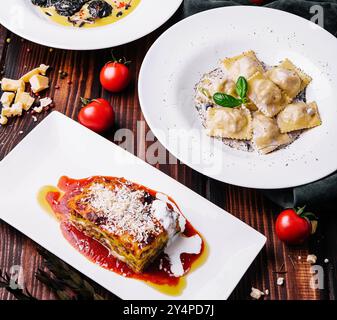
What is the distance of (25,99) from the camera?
13.1 feet

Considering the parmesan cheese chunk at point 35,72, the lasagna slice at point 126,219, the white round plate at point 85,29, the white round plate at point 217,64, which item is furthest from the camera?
the parmesan cheese chunk at point 35,72

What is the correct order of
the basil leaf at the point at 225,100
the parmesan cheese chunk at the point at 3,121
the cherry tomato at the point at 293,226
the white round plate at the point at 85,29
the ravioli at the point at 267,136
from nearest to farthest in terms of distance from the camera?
the cherry tomato at the point at 293,226
the ravioli at the point at 267,136
the basil leaf at the point at 225,100
the parmesan cheese chunk at the point at 3,121
the white round plate at the point at 85,29

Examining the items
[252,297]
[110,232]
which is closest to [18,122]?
[110,232]

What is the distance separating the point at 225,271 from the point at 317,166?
0.91 m

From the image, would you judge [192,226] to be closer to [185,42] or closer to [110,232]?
[110,232]

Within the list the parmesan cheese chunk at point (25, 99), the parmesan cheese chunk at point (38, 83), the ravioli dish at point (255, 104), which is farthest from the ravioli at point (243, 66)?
the parmesan cheese chunk at point (25, 99)

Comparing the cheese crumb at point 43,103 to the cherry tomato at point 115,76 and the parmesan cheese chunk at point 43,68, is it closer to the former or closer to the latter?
the parmesan cheese chunk at point 43,68

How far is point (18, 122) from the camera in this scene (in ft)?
12.9

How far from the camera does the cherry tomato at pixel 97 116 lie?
3.78 meters

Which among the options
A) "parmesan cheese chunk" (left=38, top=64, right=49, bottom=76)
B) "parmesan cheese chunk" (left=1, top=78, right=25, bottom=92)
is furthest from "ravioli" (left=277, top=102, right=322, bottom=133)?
"parmesan cheese chunk" (left=1, top=78, right=25, bottom=92)

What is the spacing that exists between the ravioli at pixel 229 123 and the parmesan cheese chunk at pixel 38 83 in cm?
124

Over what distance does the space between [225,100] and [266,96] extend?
297mm

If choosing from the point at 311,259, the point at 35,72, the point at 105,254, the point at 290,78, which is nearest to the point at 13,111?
the point at 35,72

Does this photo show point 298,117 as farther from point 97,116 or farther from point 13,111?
point 13,111
